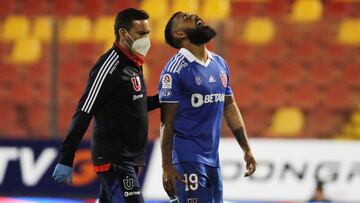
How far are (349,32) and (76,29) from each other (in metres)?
2.99

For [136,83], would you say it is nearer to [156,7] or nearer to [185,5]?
[185,5]

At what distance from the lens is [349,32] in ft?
36.7

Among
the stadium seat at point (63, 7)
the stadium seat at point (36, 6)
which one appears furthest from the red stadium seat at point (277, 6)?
the stadium seat at point (36, 6)

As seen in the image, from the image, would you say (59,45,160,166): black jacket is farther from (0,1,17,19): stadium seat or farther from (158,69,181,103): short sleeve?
(0,1,17,19): stadium seat

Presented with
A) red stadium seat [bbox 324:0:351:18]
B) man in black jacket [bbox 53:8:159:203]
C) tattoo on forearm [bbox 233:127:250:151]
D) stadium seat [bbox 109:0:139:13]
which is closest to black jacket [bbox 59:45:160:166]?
man in black jacket [bbox 53:8:159:203]

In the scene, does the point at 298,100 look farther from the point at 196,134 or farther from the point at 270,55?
the point at 196,134

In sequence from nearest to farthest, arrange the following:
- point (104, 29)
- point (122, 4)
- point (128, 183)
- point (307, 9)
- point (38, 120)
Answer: point (128, 183), point (38, 120), point (104, 29), point (307, 9), point (122, 4)

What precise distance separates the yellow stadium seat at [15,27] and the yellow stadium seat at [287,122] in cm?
306

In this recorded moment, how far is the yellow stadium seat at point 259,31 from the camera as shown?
1112 cm

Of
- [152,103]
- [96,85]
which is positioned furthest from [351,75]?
[96,85]

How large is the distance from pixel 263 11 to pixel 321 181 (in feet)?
10.2

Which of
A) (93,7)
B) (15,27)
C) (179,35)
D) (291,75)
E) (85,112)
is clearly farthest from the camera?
(93,7)

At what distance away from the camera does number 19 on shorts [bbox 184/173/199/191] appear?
637 centimetres

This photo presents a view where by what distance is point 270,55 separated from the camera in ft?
36.4
